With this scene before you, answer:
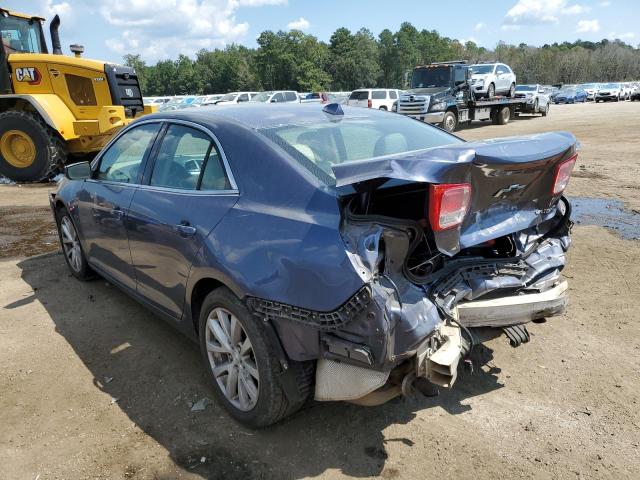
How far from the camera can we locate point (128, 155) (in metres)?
4.05

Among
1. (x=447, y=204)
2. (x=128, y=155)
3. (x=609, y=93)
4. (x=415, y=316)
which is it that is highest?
(x=128, y=155)

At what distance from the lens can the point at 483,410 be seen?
2973mm

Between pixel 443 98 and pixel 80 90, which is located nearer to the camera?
pixel 80 90

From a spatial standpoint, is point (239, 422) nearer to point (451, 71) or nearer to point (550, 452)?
point (550, 452)

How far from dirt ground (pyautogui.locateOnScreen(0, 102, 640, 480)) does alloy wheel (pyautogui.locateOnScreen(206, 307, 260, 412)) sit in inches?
7.6

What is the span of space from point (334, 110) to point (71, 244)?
3.20m

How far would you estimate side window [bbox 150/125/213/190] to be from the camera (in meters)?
3.19

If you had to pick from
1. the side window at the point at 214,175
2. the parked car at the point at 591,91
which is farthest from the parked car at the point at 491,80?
the parked car at the point at 591,91

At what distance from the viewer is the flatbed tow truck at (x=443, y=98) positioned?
19875 millimetres

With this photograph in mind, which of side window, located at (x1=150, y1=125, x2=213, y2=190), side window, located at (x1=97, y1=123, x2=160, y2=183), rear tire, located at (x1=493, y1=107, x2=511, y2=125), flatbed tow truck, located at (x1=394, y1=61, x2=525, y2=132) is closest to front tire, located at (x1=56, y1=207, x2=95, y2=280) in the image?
side window, located at (x1=97, y1=123, x2=160, y2=183)

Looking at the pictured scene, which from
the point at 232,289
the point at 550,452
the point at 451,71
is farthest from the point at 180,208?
the point at 451,71

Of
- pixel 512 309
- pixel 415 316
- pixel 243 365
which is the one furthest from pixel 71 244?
pixel 512 309

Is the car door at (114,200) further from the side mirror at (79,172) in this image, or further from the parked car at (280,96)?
the parked car at (280,96)

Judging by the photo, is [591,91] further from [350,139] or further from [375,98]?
[350,139]
